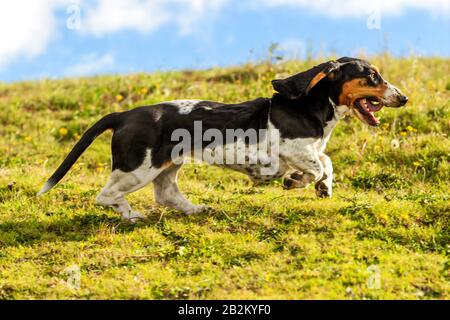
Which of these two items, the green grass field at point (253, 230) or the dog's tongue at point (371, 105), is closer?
the green grass field at point (253, 230)

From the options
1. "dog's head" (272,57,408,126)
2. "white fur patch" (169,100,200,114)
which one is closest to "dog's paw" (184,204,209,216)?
"white fur patch" (169,100,200,114)

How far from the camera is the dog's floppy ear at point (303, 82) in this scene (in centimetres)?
672

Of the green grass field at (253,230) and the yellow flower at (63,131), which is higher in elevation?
the yellow flower at (63,131)

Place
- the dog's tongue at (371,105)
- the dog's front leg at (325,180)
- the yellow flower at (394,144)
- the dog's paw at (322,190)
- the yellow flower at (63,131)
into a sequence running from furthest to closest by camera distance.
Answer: the yellow flower at (63,131), the yellow flower at (394,144), the dog's paw at (322,190), the dog's front leg at (325,180), the dog's tongue at (371,105)

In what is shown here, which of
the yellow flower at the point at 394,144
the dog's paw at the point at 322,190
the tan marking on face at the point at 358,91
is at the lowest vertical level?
the dog's paw at the point at 322,190

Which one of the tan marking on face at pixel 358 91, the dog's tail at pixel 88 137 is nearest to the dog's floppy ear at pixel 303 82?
the tan marking on face at pixel 358 91

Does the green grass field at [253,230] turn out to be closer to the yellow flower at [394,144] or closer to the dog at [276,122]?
the yellow flower at [394,144]

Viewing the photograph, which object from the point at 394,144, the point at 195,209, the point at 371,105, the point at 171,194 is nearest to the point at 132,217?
the point at 171,194

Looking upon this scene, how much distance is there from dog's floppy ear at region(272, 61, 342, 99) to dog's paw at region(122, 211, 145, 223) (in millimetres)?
1848

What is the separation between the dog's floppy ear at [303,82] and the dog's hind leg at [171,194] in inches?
55.4

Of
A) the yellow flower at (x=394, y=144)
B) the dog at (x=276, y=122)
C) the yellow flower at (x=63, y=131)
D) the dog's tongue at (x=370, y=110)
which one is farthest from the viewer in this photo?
the yellow flower at (x=63, y=131)

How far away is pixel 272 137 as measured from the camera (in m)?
6.86

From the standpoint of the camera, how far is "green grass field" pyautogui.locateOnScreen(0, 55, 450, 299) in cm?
564

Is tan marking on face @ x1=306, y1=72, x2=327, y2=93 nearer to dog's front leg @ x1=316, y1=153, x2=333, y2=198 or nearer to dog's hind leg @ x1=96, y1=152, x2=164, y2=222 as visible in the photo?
dog's front leg @ x1=316, y1=153, x2=333, y2=198
